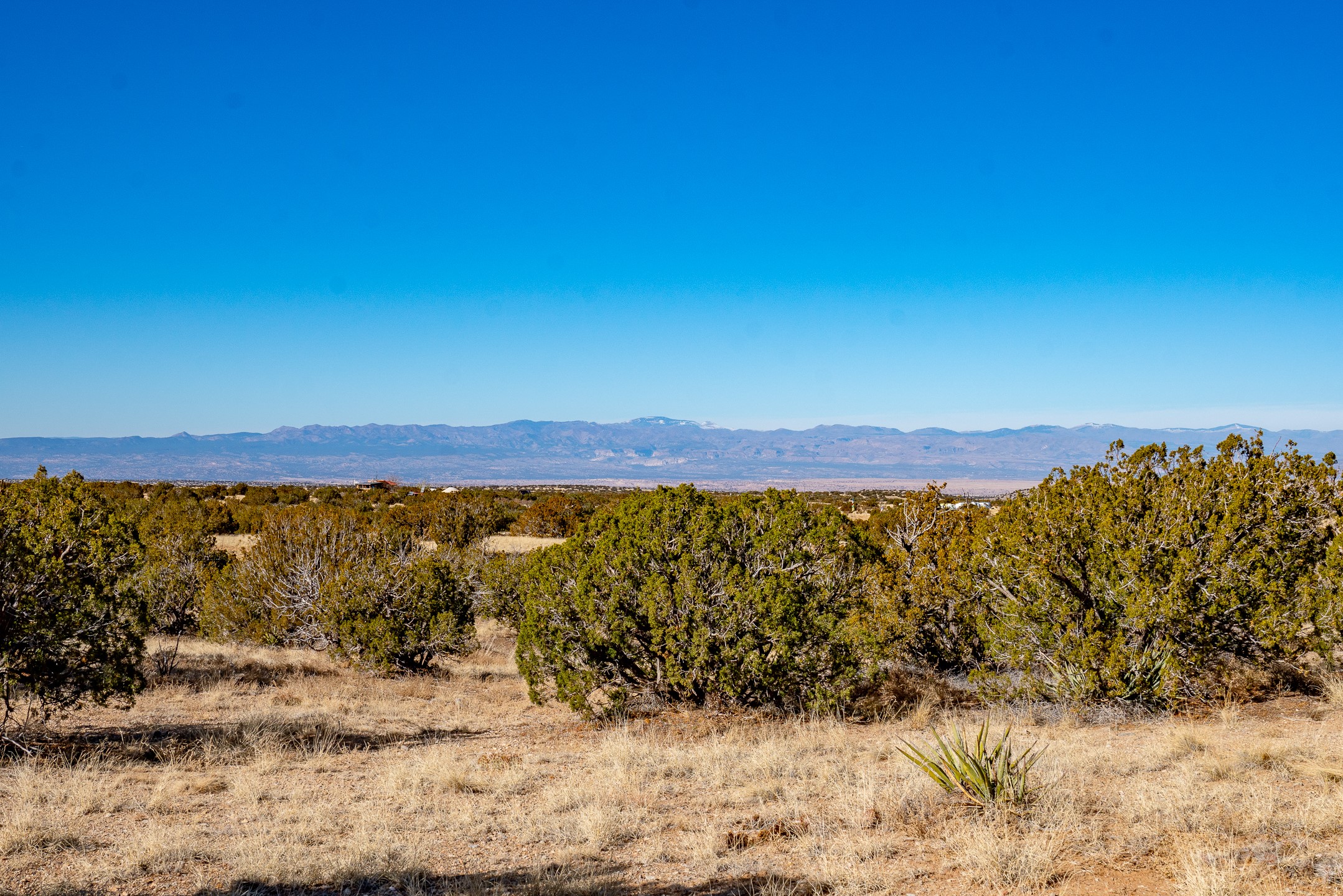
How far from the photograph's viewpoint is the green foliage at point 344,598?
1537 cm

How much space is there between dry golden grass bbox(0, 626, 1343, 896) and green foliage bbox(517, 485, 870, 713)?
0.58 m

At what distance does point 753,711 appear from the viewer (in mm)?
10570

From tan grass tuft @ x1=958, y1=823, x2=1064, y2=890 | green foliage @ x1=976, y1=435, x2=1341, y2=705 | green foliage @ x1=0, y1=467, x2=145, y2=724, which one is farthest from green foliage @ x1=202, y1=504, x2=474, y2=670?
tan grass tuft @ x1=958, y1=823, x2=1064, y2=890

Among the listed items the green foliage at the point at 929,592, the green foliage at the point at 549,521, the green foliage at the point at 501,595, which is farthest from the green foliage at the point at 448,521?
the green foliage at the point at 929,592

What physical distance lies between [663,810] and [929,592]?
25.3ft

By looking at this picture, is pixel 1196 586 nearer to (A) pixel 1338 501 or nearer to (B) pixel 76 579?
(A) pixel 1338 501

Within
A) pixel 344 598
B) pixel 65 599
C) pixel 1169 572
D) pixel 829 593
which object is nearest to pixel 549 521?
pixel 344 598

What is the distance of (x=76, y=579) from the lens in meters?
8.96

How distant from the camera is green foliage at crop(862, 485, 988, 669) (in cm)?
1286

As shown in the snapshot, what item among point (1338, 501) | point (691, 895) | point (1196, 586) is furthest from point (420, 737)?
point (1338, 501)

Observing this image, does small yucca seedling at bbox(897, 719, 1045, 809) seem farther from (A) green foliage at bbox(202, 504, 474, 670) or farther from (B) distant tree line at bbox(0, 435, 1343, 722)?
(A) green foliage at bbox(202, 504, 474, 670)

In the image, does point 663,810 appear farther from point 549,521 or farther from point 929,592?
point 549,521

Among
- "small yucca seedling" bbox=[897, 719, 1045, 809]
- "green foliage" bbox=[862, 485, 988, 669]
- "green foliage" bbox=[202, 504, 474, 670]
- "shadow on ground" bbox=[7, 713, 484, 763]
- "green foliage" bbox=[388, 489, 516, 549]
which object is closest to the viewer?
"small yucca seedling" bbox=[897, 719, 1045, 809]

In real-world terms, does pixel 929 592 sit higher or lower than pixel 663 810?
higher
